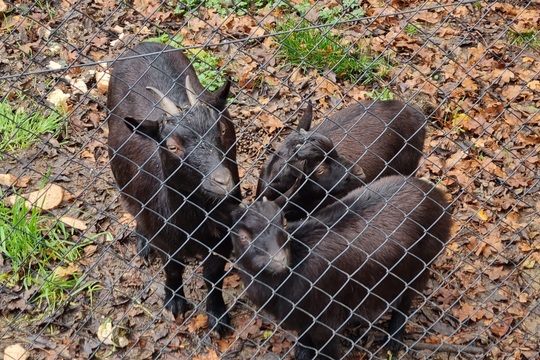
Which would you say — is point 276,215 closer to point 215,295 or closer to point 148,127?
point 148,127

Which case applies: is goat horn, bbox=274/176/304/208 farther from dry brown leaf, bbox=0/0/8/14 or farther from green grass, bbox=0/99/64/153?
dry brown leaf, bbox=0/0/8/14

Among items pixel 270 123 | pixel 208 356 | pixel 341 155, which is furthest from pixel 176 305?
pixel 270 123

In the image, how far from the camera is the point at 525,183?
622 cm

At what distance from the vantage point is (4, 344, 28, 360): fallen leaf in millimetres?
5035

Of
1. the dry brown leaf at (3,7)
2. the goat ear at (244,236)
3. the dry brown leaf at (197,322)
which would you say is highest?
the goat ear at (244,236)

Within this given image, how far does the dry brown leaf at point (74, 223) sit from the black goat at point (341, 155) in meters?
1.60

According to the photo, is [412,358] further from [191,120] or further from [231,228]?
[191,120]

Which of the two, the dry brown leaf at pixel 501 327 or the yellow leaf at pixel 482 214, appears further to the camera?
the yellow leaf at pixel 482 214

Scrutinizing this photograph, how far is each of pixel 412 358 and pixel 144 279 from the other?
2257mm

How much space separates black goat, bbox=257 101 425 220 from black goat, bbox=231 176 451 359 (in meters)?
0.36

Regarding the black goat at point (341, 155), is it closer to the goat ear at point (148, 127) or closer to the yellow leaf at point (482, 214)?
the yellow leaf at point (482, 214)

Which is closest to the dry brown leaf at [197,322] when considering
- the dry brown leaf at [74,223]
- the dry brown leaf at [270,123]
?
the dry brown leaf at [74,223]

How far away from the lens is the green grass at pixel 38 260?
5.48 metres

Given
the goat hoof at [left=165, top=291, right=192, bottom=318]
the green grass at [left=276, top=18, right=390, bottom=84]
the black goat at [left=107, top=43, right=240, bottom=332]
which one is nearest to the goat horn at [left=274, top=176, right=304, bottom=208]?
the black goat at [left=107, top=43, right=240, bottom=332]
